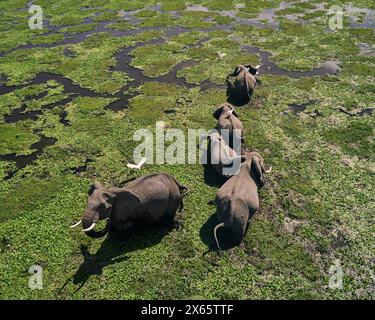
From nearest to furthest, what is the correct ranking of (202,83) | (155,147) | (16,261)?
(16,261) < (155,147) < (202,83)

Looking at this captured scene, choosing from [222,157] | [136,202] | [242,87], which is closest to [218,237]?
[136,202]

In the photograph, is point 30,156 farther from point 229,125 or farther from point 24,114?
point 229,125

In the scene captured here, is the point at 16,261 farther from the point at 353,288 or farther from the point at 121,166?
the point at 353,288

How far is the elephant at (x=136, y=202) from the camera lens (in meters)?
10.8

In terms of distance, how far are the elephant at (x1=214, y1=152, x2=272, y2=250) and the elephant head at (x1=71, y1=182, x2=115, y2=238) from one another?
2.96 m

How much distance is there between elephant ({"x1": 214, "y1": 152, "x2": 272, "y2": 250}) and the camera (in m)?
11.3

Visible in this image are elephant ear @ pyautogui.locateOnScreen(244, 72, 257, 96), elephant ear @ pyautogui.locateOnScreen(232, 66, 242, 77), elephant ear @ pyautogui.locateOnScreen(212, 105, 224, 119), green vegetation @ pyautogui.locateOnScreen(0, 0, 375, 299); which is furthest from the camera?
elephant ear @ pyautogui.locateOnScreen(232, 66, 242, 77)

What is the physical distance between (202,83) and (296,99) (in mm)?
→ 4691

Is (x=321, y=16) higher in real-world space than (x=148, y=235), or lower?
higher

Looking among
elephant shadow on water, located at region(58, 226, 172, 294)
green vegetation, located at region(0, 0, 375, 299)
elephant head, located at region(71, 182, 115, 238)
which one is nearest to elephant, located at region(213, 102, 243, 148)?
green vegetation, located at region(0, 0, 375, 299)

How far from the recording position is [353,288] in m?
10.3

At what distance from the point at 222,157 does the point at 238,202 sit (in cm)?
278

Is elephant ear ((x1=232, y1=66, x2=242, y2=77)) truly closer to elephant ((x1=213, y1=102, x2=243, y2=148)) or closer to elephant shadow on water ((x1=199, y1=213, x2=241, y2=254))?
elephant ((x1=213, y1=102, x2=243, y2=148))

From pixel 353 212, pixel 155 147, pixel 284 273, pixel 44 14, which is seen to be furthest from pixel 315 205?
pixel 44 14
